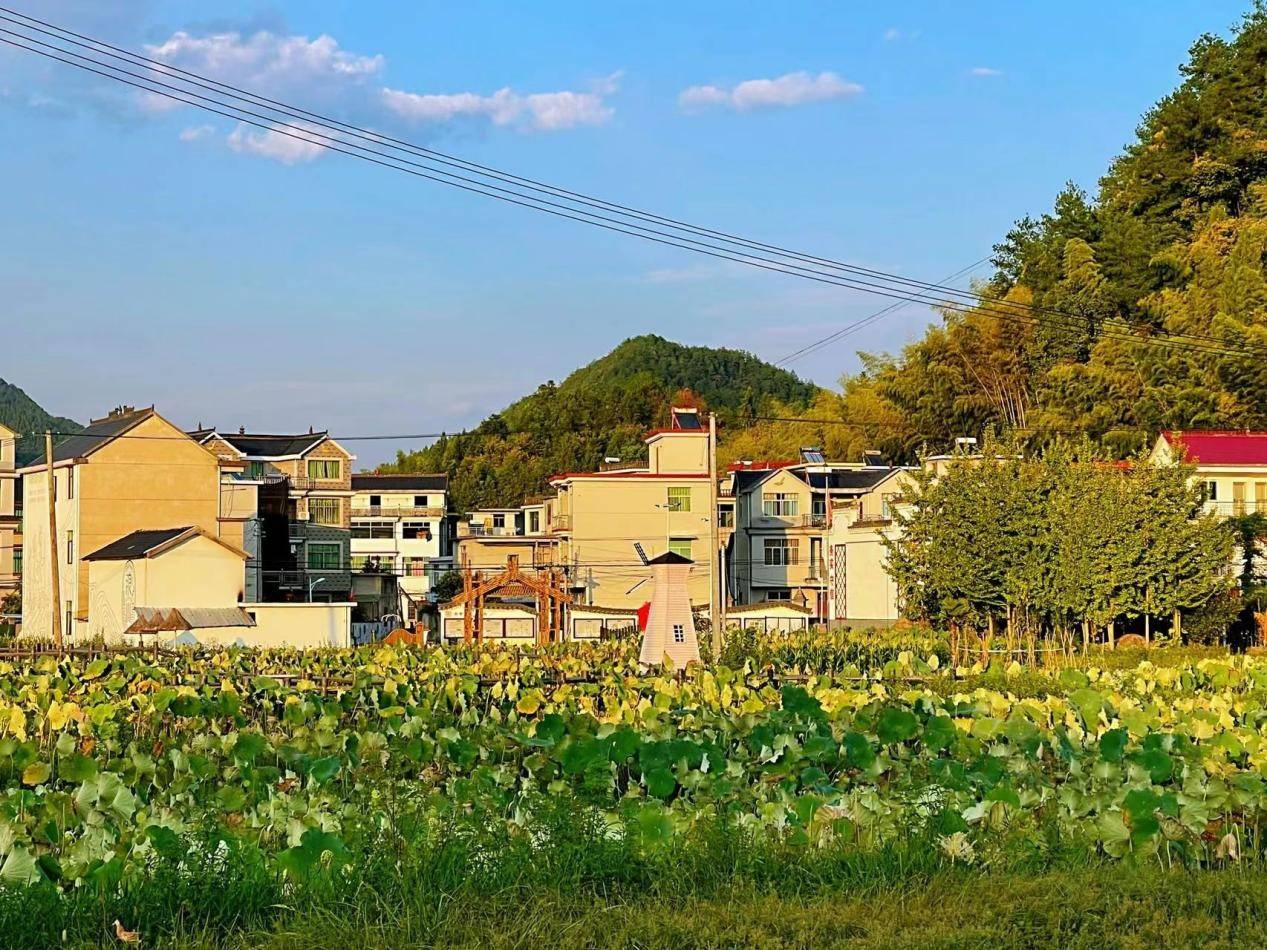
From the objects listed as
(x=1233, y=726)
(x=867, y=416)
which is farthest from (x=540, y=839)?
(x=867, y=416)

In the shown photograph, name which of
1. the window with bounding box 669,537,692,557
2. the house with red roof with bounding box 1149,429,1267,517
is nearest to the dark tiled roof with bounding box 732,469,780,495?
the window with bounding box 669,537,692,557

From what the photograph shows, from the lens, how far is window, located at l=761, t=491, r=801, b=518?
A: 165 feet

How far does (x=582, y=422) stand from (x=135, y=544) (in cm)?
4274

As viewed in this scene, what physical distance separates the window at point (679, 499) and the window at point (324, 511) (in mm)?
11352

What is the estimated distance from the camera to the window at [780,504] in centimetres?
5022

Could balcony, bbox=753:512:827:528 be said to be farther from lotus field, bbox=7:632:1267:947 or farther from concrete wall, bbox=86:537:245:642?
lotus field, bbox=7:632:1267:947

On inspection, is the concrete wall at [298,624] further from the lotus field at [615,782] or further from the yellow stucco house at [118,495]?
the lotus field at [615,782]

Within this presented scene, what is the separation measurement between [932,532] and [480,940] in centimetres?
2300

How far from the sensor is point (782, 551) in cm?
5059

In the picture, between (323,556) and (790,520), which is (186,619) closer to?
(323,556)

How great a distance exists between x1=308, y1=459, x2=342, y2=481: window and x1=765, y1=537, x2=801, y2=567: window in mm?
14757

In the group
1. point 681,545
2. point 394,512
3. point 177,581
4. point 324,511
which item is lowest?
point 177,581

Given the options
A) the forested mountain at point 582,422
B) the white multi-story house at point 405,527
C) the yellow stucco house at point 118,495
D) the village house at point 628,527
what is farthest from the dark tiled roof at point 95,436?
the forested mountain at point 582,422

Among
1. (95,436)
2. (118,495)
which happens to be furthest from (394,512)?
(118,495)
